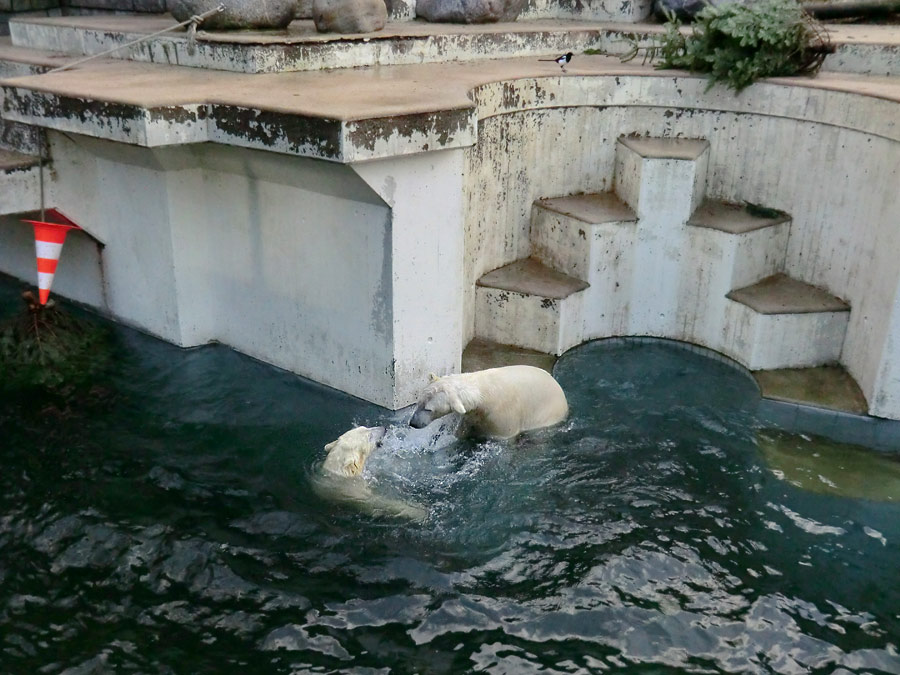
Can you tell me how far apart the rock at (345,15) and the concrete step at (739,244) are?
149 inches

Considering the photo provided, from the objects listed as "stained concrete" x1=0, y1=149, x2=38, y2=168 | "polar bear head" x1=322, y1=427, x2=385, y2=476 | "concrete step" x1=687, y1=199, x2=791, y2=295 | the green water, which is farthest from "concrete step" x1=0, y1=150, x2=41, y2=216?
"concrete step" x1=687, y1=199, x2=791, y2=295

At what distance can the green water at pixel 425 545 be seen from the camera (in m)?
4.90

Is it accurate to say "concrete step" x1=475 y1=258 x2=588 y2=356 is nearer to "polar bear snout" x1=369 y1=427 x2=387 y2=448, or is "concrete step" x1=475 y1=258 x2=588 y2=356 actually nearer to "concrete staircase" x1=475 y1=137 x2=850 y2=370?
"concrete staircase" x1=475 y1=137 x2=850 y2=370

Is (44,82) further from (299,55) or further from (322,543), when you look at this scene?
(322,543)

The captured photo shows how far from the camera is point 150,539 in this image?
5.70m

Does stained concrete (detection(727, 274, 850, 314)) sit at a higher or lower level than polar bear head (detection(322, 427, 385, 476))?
higher

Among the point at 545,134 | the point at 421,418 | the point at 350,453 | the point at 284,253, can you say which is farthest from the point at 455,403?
the point at 545,134

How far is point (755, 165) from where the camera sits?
342 inches

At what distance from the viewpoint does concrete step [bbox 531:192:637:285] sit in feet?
27.8

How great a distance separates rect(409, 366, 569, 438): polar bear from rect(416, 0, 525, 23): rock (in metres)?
5.52

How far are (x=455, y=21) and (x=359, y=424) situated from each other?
591 cm

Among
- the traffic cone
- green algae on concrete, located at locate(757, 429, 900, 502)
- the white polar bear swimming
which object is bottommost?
green algae on concrete, located at locate(757, 429, 900, 502)

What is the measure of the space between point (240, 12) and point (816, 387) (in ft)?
21.3

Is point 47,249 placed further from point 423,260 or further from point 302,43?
point 423,260
